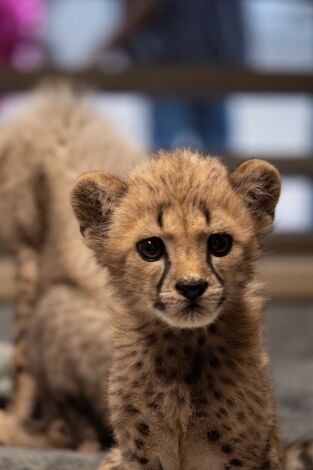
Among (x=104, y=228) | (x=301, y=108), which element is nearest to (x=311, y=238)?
(x=301, y=108)

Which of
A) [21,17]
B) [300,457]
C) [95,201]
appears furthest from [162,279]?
[21,17]

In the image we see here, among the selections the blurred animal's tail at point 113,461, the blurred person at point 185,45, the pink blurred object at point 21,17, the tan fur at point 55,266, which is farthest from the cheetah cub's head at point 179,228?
the pink blurred object at point 21,17

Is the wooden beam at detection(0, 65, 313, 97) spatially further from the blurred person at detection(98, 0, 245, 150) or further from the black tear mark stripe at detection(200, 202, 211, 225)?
the black tear mark stripe at detection(200, 202, 211, 225)

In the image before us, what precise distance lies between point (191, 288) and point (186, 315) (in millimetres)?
50

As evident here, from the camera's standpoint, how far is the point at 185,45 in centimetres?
387

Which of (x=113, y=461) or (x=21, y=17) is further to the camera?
(x=21, y=17)

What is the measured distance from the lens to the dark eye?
4.20ft

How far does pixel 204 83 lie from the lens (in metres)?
3.93

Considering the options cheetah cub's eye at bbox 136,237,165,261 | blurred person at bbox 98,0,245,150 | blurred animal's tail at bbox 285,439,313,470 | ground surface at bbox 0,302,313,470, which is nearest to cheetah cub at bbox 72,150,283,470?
cheetah cub's eye at bbox 136,237,165,261

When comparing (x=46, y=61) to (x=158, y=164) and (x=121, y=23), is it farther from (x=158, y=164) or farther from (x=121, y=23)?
(x=158, y=164)

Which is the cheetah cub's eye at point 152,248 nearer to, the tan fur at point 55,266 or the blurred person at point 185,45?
the tan fur at point 55,266

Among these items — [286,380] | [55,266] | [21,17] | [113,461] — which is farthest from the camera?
[21,17]

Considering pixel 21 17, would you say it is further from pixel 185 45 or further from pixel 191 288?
pixel 191 288

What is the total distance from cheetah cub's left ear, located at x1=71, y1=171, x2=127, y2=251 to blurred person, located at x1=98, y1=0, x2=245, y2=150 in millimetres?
2039
